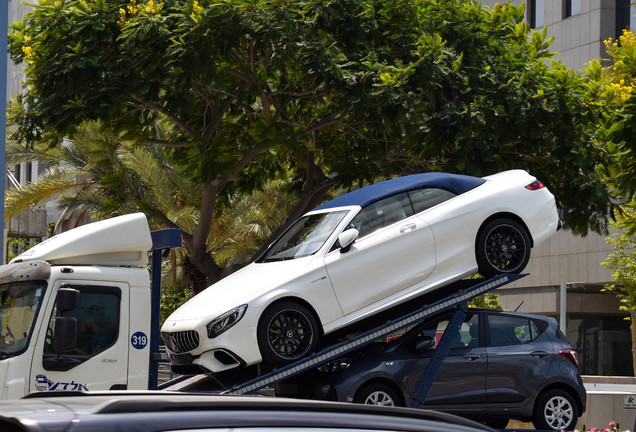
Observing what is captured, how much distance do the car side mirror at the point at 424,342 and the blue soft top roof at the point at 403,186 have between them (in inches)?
59.3

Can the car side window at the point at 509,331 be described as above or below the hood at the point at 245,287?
below

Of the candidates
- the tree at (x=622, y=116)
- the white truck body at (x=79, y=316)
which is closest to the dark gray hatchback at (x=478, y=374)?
the white truck body at (x=79, y=316)

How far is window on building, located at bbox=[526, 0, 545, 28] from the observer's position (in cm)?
4328

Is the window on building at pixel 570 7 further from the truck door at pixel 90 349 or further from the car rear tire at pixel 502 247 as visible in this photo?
the truck door at pixel 90 349

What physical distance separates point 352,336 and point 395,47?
7668 millimetres

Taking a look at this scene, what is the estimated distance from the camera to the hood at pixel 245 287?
898 centimetres

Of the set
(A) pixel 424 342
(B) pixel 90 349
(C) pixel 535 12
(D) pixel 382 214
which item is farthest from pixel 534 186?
(C) pixel 535 12

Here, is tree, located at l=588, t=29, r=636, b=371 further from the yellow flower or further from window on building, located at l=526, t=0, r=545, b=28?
window on building, located at l=526, t=0, r=545, b=28

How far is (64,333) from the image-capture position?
28.2ft

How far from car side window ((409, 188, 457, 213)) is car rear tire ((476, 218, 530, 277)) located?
519 mm

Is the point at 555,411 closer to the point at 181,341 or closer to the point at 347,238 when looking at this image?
the point at 347,238

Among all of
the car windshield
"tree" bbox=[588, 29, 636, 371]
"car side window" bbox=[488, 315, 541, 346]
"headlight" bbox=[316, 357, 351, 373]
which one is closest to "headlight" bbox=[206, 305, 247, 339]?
the car windshield

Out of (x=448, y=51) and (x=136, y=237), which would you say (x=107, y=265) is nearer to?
(x=136, y=237)

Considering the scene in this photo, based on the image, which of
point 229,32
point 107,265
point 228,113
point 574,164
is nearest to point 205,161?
point 228,113
